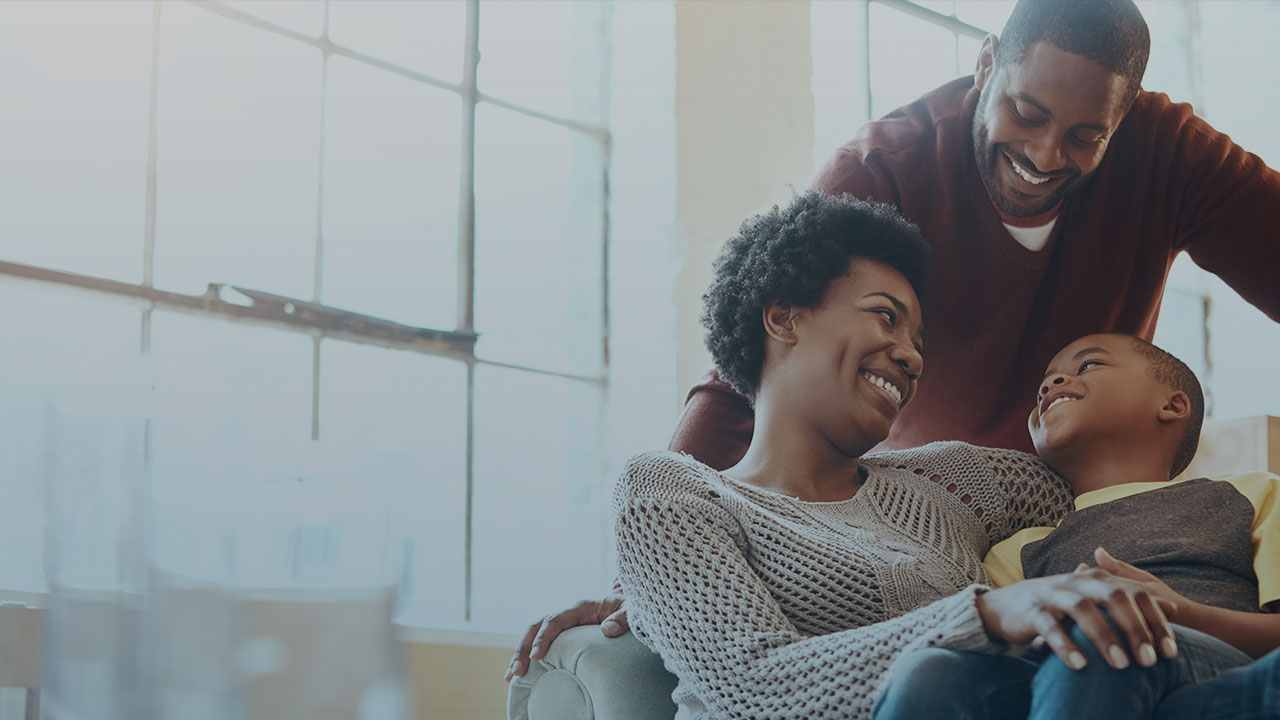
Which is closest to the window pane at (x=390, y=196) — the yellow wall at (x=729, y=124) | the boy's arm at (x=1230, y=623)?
the yellow wall at (x=729, y=124)

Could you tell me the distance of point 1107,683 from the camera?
3.25 feet

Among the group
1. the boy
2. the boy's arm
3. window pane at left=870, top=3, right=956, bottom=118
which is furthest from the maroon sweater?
window pane at left=870, top=3, right=956, bottom=118

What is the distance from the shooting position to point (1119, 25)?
175cm

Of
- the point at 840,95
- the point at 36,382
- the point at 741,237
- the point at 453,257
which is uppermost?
the point at 840,95

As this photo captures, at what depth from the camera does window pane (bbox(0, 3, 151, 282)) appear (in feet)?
8.33

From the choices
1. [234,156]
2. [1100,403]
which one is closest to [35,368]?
[234,156]

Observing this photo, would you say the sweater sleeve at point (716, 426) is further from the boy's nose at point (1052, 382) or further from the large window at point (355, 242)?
the large window at point (355, 242)

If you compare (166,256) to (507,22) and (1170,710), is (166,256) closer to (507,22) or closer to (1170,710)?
(507,22)

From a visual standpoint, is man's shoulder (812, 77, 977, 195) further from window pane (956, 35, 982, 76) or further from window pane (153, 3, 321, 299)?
window pane (956, 35, 982, 76)

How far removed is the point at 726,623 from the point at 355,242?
6.66ft

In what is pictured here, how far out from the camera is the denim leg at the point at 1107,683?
990 mm

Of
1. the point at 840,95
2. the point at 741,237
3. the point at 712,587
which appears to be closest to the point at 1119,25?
the point at 741,237

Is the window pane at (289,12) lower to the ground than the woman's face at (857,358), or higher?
higher

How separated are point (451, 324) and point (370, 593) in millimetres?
768
